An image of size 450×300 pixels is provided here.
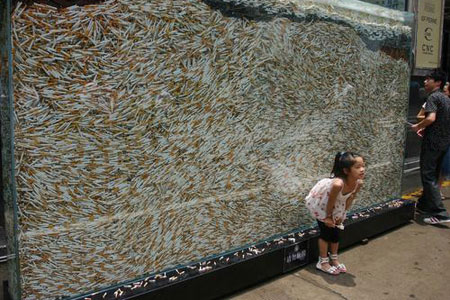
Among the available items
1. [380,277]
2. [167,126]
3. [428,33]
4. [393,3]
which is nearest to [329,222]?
[380,277]

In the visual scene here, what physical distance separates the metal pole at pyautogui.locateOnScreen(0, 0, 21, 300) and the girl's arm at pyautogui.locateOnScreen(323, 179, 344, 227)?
7.24 feet

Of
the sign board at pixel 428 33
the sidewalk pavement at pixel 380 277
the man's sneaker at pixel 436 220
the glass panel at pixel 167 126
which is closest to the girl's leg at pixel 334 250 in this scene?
the sidewalk pavement at pixel 380 277

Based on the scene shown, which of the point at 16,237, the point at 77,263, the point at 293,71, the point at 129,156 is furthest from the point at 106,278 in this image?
the point at 293,71

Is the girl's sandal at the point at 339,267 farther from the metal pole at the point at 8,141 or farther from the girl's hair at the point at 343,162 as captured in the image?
the metal pole at the point at 8,141

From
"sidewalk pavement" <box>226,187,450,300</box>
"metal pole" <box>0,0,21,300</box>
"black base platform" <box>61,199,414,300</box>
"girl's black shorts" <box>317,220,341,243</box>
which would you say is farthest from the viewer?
"girl's black shorts" <box>317,220,341,243</box>

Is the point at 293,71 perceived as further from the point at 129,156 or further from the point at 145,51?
the point at 129,156

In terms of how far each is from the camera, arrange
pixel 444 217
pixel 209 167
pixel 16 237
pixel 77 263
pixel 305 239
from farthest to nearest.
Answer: pixel 444 217 → pixel 305 239 → pixel 209 167 → pixel 77 263 → pixel 16 237

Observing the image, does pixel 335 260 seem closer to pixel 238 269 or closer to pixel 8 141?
pixel 238 269

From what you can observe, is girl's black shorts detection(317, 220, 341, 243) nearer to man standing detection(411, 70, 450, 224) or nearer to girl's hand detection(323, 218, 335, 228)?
girl's hand detection(323, 218, 335, 228)

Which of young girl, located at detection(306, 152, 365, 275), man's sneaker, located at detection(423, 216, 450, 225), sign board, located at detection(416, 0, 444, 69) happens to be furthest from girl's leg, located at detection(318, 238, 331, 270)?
sign board, located at detection(416, 0, 444, 69)

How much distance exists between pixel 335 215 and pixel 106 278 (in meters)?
1.84

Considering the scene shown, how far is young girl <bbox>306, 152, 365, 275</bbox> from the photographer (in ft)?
10.5

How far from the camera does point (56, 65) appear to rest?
2172mm

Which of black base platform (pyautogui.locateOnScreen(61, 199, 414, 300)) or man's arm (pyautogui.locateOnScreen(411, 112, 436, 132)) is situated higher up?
man's arm (pyautogui.locateOnScreen(411, 112, 436, 132))
